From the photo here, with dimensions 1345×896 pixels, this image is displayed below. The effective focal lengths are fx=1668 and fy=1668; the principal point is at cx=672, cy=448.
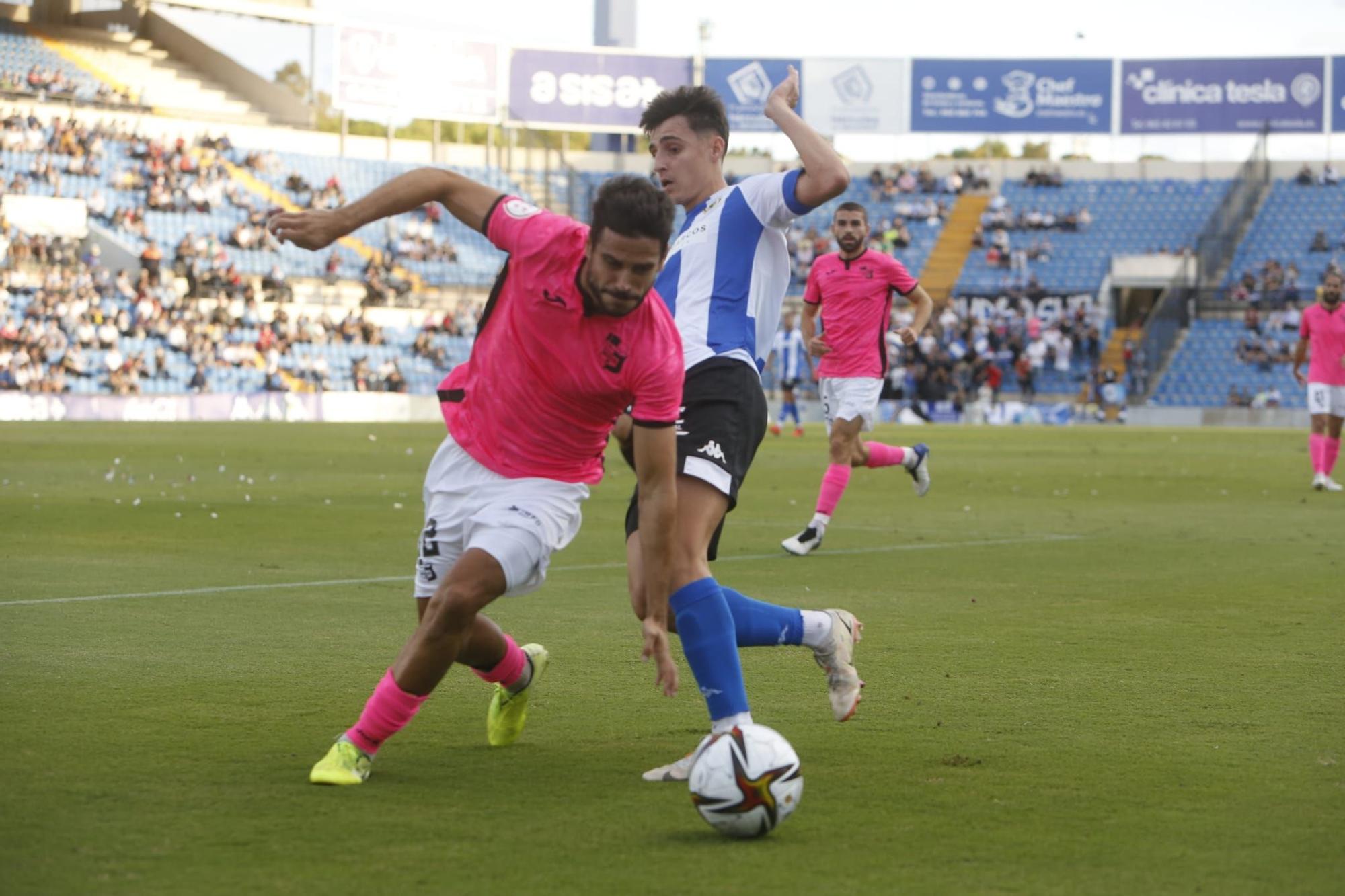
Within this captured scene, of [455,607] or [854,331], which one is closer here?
[455,607]

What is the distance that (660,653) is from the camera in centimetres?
442

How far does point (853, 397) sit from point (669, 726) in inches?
298

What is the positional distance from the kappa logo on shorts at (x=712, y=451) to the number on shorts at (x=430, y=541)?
0.93 metres

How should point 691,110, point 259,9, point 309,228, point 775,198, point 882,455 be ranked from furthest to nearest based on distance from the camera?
point 259,9, point 882,455, point 691,110, point 775,198, point 309,228

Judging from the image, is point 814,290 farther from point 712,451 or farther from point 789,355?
point 789,355

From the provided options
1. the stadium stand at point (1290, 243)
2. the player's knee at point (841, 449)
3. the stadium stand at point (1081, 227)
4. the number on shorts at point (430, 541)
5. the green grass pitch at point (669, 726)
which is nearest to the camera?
the green grass pitch at point (669, 726)

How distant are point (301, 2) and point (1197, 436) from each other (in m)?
33.8

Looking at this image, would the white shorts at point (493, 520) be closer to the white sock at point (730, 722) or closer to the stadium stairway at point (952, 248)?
the white sock at point (730, 722)

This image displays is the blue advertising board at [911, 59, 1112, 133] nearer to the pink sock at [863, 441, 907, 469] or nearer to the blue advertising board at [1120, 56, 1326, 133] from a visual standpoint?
the blue advertising board at [1120, 56, 1326, 133]

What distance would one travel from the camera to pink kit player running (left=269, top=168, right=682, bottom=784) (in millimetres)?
4559

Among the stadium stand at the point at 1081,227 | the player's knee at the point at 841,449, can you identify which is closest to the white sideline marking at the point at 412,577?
the player's knee at the point at 841,449

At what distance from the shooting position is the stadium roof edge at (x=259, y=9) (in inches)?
2082

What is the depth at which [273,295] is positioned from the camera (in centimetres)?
4659

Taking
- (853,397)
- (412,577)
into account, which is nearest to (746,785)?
(412,577)
